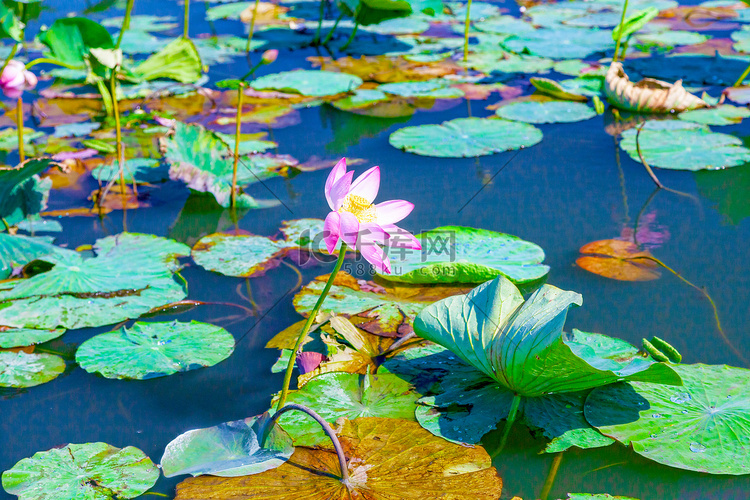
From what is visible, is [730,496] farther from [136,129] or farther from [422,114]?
[136,129]

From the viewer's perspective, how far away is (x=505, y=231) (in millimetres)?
2123

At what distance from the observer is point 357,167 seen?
8.70 ft

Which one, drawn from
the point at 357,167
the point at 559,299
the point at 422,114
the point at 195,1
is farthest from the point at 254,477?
the point at 195,1

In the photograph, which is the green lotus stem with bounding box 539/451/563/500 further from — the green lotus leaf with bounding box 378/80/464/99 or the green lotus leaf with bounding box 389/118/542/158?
the green lotus leaf with bounding box 378/80/464/99

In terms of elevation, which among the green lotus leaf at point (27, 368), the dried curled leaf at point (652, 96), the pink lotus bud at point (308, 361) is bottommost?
the green lotus leaf at point (27, 368)

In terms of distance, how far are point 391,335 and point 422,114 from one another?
6.59 ft

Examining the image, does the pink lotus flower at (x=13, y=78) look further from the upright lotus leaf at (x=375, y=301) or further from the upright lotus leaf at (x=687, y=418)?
the upright lotus leaf at (x=687, y=418)

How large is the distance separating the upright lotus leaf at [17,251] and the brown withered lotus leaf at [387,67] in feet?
8.02

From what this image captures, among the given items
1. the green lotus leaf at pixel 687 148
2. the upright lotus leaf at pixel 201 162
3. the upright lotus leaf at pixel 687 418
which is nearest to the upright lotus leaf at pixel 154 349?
the upright lotus leaf at pixel 201 162

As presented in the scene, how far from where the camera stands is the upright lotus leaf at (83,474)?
1.14m

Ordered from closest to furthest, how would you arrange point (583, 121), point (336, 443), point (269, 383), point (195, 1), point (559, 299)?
point (336, 443) < point (559, 299) < point (269, 383) < point (583, 121) < point (195, 1)

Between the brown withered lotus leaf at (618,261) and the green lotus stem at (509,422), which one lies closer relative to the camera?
the green lotus stem at (509,422)

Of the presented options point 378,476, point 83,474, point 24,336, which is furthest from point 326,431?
point 24,336

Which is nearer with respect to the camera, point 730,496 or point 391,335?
point 730,496
